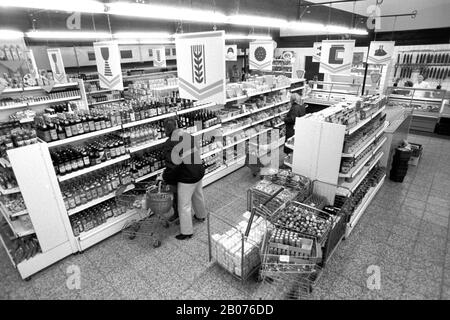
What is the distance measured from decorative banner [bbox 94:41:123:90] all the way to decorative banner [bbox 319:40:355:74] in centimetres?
459

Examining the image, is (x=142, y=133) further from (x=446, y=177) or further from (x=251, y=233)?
(x=446, y=177)

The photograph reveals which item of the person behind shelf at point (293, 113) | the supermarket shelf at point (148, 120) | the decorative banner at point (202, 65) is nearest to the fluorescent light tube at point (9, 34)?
the supermarket shelf at point (148, 120)

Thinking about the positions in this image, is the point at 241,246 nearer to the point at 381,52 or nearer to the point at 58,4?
the point at 58,4

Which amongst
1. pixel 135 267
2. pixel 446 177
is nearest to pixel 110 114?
pixel 135 267

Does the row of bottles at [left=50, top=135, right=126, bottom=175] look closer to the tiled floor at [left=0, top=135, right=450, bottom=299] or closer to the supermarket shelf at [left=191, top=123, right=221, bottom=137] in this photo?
the tiled floor at [left=0, top=135, right=450, bottom=299]

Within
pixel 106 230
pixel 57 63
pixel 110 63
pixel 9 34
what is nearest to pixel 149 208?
pixel 106 230

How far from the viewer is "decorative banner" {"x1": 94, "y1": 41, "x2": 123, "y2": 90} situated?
5.65 meters

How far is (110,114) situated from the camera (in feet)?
14.8

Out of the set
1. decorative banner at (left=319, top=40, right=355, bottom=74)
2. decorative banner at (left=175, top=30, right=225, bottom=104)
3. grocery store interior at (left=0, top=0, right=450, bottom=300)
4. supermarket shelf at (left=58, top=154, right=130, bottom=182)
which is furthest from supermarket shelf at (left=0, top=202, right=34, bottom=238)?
decorative banner at (left=319, top=40, right=355, bottom=74)

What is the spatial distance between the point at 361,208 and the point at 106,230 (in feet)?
15.4

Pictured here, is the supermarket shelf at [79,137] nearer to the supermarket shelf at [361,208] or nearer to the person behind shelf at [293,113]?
the supermarket shelf at [361,208]

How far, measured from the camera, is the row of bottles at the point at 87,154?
3.96 meters

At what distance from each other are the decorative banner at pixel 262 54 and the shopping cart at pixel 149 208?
552 centimetres
